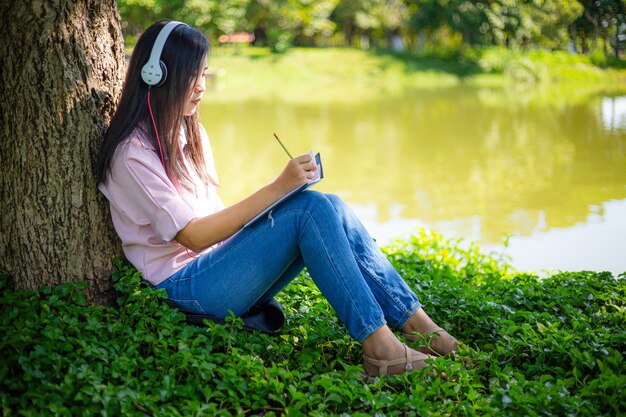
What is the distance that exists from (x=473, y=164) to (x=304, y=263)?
5.58 meters

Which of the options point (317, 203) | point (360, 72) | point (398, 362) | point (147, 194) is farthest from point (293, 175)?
point (360, 72)

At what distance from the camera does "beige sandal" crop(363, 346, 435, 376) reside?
A: 7.06 feet

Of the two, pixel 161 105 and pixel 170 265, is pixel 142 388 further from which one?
pixel 161 105

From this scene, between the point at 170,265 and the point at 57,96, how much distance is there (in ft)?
2.12

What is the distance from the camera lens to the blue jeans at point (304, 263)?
2.14 metres

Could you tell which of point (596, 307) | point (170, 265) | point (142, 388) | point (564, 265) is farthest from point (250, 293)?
point (564, 265)

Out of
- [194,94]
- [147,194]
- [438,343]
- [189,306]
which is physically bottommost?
[438,343]

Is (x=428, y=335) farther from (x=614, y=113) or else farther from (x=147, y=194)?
(x=614, y=113)

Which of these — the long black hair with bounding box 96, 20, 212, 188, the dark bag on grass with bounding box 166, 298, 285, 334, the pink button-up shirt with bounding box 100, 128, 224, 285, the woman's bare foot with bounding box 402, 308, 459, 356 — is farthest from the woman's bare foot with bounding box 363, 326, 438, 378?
the long black hair with bounding box 96, 20, 212, 188

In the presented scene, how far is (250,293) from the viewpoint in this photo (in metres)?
2.23

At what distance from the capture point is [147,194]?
214cm

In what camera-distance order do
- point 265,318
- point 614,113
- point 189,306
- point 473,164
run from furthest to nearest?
point 614,113, point 473,164, point 265,318, point 189,306

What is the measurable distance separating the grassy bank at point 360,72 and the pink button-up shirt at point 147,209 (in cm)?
1300

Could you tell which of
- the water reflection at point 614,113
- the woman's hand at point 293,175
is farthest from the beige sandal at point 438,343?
the water reflection at point 614,113
